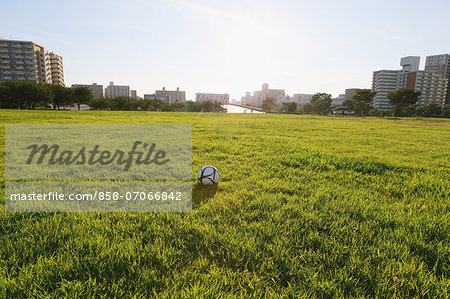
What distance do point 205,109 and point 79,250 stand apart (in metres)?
99.2

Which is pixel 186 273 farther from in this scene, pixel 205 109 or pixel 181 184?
pixel 205 109

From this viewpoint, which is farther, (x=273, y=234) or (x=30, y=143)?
(x=30, y=143)

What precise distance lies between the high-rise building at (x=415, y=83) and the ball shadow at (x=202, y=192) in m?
144

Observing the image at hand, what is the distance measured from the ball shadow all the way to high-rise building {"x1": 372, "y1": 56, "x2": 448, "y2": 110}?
473 ft

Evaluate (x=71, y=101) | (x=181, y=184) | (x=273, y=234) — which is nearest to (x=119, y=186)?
(x=181, y=184)

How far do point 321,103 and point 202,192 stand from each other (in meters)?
89.1

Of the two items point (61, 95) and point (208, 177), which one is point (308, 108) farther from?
point (208, 177)

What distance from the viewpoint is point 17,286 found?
5.63 ft

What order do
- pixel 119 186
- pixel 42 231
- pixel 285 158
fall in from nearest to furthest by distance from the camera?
pixel 42 231, pixel 119 186, pixel 285 158

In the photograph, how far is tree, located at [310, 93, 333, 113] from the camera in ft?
272

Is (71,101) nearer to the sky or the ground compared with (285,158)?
nearer to the sky

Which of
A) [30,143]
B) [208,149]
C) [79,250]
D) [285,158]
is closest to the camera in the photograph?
[79,250]

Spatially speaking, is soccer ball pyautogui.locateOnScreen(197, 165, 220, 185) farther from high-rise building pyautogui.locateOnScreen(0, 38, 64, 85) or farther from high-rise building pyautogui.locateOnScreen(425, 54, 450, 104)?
high-rise building pyautogui.locateOnScreen(425, 54, 450, 104)

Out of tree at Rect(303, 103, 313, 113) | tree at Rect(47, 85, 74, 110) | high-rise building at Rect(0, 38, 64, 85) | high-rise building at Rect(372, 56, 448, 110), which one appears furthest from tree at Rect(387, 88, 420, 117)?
high-rise building at Rect(0, 38, 64, 85)
